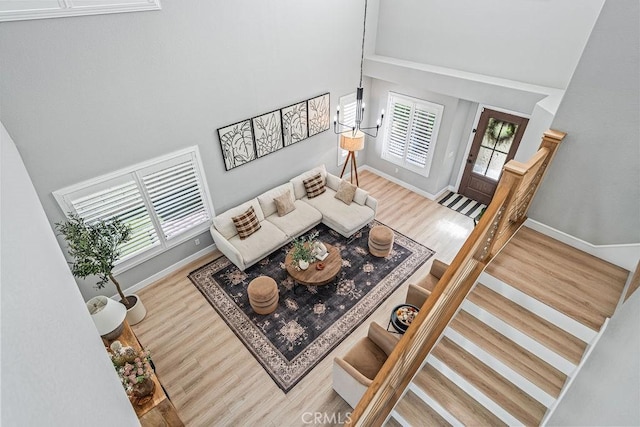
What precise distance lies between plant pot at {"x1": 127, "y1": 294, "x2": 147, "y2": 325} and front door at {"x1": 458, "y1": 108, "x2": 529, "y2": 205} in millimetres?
6735

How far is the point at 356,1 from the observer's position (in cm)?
623

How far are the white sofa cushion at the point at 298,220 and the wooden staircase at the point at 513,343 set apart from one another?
11.5 ft

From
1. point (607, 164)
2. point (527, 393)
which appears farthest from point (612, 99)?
point (527, 393)

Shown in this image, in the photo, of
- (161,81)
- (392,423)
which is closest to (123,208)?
(161,81)

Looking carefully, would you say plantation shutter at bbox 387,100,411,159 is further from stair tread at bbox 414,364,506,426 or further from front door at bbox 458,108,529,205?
stair tread at bbox 414,364,506,426

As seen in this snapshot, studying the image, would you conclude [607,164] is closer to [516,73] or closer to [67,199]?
[516,73]

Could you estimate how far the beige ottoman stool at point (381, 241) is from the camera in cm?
579

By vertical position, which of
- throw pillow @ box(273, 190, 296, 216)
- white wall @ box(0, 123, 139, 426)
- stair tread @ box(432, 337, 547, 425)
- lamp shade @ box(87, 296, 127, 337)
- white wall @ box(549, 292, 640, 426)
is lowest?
throw pillow @ box(273, 190, 296, 216)

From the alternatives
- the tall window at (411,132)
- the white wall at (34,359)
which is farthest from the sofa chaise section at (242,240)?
the white wall at (34,359)

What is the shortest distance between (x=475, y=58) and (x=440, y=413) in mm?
5499

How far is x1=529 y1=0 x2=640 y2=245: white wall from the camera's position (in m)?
2.79

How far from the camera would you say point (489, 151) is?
681cm

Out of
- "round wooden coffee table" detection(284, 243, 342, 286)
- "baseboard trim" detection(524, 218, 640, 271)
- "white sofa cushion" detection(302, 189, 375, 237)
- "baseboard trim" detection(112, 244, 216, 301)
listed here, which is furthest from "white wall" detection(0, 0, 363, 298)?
"baseboard trim" detection(524, 218, 640, 271)

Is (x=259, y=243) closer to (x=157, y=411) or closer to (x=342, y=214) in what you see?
(x=342, y=214)
